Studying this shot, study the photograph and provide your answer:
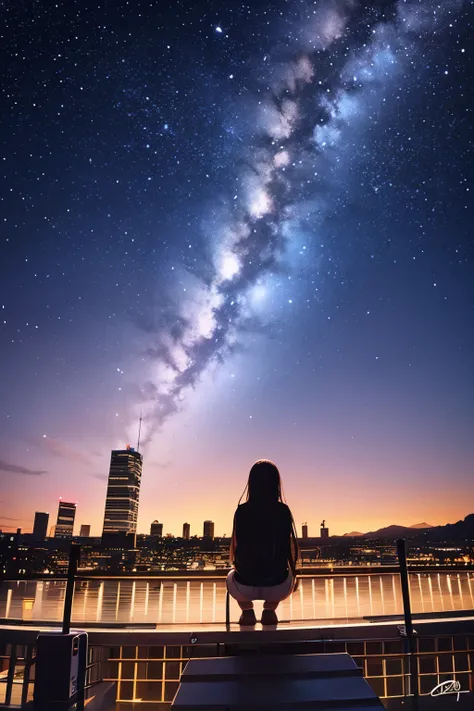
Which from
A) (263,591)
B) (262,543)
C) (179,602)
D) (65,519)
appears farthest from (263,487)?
(65,519)

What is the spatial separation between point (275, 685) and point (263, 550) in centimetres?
218

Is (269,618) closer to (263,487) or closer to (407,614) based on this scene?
(263,487)

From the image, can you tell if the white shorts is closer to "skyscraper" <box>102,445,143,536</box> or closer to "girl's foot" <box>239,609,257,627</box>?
"girl's foot" <box>239,609,257,627</box>

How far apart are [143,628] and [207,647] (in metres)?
2.10

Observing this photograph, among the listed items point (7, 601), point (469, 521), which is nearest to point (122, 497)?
point (469, 521)

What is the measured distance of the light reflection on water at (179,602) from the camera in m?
5.42

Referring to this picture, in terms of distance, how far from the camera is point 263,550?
3.49 meters

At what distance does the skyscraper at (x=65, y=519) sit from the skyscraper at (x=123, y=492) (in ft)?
135

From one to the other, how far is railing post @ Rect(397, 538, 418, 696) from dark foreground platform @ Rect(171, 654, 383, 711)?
90.9 inches

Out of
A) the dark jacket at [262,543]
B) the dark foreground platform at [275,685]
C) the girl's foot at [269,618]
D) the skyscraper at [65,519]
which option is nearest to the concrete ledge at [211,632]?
the girl's foot at [269,618]

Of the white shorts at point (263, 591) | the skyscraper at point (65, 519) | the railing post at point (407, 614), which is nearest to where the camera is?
the white shorts at point (263, 591)

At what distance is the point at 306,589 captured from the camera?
6.72 meters

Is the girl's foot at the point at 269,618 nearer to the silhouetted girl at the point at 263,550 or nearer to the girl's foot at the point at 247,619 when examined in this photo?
the silhouetted girl at the point at 263,550

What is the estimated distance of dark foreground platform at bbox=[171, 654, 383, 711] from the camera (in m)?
1.23
